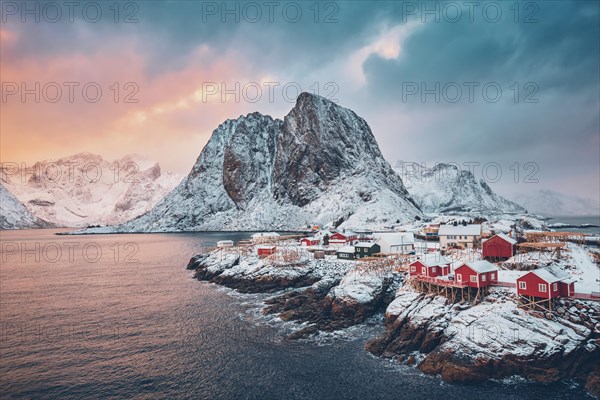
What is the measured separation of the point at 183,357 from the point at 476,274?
35.3m

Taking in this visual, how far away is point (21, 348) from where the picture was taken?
40906 mm

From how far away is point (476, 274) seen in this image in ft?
138

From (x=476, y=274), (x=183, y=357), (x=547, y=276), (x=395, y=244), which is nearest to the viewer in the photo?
(x=547, y=276)

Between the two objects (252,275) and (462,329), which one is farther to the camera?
(252,275)

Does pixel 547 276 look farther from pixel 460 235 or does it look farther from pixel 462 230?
pixel 462 230

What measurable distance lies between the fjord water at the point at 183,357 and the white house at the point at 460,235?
42345 mm

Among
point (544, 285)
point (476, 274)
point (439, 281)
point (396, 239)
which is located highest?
point (396, 239)

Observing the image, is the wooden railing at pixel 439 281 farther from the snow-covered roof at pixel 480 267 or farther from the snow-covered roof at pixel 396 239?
the snow-covered roof at pixel 396 239

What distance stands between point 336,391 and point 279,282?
3657 centimetres

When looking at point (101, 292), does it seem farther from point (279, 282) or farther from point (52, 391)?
point (52, 391)

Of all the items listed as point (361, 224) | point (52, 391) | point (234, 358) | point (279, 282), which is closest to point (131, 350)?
point (52, 391)

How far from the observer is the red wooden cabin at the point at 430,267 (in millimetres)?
47469

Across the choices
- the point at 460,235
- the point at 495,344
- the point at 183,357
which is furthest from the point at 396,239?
the point at 183,357

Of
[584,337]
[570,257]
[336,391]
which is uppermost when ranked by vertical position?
[570,257]
